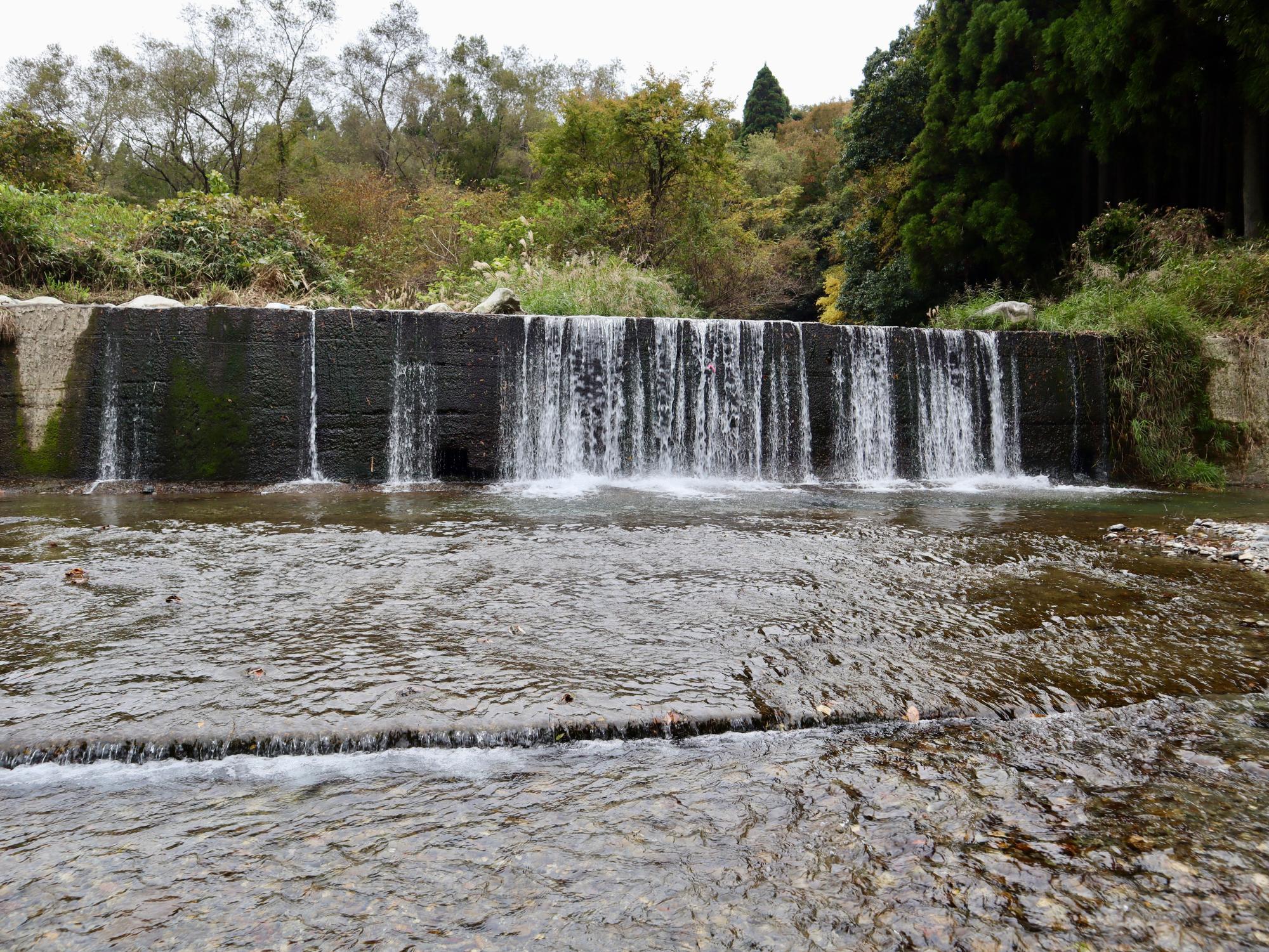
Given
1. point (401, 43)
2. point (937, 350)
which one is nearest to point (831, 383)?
point (937, 350)

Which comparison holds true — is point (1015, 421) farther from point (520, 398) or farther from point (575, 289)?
point (575, 289)

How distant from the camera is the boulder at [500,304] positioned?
898cm

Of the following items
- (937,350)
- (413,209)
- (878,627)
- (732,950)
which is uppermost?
(413,209)

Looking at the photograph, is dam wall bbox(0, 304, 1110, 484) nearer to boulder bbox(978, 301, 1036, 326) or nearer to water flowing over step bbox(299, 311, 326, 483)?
water flowing over step bbox(299, 311, 326, 483)

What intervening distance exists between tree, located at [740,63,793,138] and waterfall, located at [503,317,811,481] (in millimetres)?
33737

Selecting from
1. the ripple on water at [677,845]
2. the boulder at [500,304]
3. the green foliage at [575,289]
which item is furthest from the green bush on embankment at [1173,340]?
the ripple on water at [677,845]

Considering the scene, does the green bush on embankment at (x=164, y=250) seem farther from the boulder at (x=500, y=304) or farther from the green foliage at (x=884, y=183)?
the green foliage at (x=884, y=183)

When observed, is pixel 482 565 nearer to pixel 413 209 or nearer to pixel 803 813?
pixel 803 813

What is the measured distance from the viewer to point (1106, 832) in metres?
1.60

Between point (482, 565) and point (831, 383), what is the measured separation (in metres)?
5.87

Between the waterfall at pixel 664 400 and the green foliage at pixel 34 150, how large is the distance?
1497 cm

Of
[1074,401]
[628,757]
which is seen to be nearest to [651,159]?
[1074,401]

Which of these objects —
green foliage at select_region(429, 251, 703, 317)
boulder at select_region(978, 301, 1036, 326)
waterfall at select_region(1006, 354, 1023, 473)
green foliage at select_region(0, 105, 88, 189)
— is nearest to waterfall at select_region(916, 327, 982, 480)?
waterfall at select_region(1006, 354, 1023, 473)

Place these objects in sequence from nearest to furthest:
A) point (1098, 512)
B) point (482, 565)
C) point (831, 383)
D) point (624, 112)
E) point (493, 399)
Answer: point (482, 565)
point (1098, 512)
point (493, 399)
point (831, 383)
point (624, 112)
